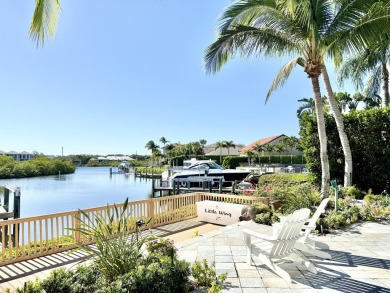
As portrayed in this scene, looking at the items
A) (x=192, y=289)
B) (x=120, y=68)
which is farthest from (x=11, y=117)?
(x=192, y=289)

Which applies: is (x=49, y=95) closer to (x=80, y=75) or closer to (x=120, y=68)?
(x=80, y=75)

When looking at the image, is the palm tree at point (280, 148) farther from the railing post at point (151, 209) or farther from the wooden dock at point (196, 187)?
the railing post at point (151, 209)

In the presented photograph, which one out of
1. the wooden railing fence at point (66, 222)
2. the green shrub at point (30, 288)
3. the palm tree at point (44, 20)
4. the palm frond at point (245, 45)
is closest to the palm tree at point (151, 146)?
the wooden railing fence at point (66, 222)

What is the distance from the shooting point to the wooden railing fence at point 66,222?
4.95 m

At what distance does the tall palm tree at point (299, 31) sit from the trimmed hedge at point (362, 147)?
113 cm

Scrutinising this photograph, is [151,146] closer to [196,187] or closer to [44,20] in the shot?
[196,187]

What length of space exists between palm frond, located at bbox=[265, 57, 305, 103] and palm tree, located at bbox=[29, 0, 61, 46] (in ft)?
23.2

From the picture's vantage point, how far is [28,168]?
4481 centimetres

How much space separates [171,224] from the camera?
7812 mm

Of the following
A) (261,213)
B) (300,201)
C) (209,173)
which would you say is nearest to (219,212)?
(261,213)

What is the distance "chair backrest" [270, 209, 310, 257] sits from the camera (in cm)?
334

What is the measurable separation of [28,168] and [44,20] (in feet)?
155

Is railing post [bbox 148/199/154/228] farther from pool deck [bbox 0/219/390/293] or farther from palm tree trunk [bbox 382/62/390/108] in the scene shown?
palm tree trunk [bbox 382/62/390/108]

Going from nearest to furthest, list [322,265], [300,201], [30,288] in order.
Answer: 1. [30,288]
2. [322,265]
3. [300,201]
